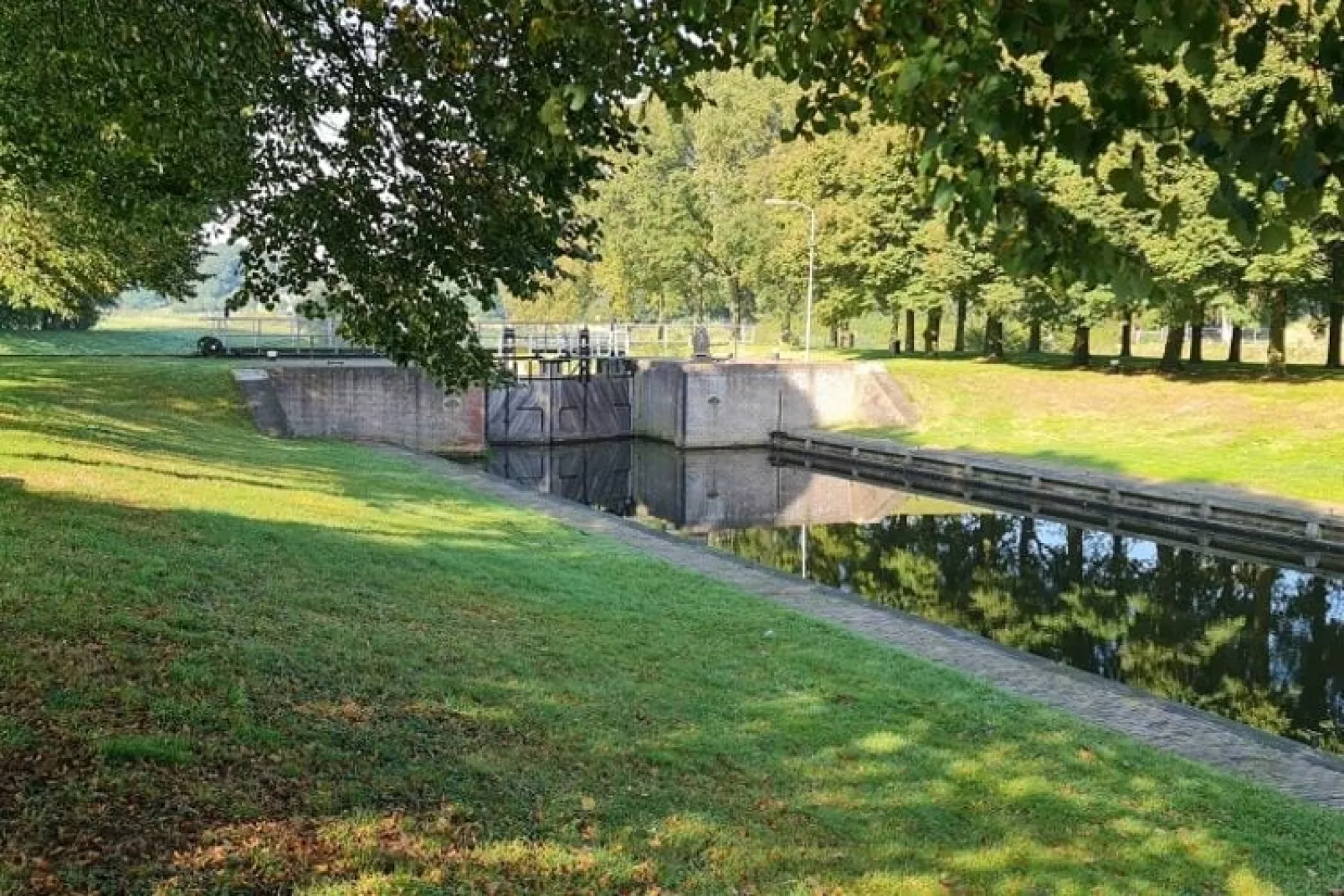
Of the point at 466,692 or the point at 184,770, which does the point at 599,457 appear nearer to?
the point at 466,692

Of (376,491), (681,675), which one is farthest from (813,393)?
(681,675)

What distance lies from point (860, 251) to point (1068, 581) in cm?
2903

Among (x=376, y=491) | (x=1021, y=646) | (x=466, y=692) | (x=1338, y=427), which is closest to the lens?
(x=466, y=692)

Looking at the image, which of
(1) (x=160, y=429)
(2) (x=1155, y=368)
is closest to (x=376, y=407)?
(1) (x=160, y=429)

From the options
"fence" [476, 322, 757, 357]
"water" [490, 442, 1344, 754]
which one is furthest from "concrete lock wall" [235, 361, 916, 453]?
"water" [490, 442, 1344, 754]

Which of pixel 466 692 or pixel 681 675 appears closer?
pixel 466 692

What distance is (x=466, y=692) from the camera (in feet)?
25.9

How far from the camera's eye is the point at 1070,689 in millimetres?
11656

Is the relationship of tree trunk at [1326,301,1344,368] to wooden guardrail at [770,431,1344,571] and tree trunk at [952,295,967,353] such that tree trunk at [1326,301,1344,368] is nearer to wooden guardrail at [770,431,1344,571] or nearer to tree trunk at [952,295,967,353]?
tree trunk at [952,295,967,353]

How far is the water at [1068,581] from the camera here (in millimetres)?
15738

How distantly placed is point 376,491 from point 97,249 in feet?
23.5

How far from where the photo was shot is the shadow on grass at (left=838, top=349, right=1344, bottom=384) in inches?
1470

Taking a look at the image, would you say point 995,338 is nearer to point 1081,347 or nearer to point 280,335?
point 1081,347

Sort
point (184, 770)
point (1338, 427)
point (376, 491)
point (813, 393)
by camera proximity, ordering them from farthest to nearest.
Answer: point (813, 393), point (1338, 427), point (376, 491), point (184, 770)
